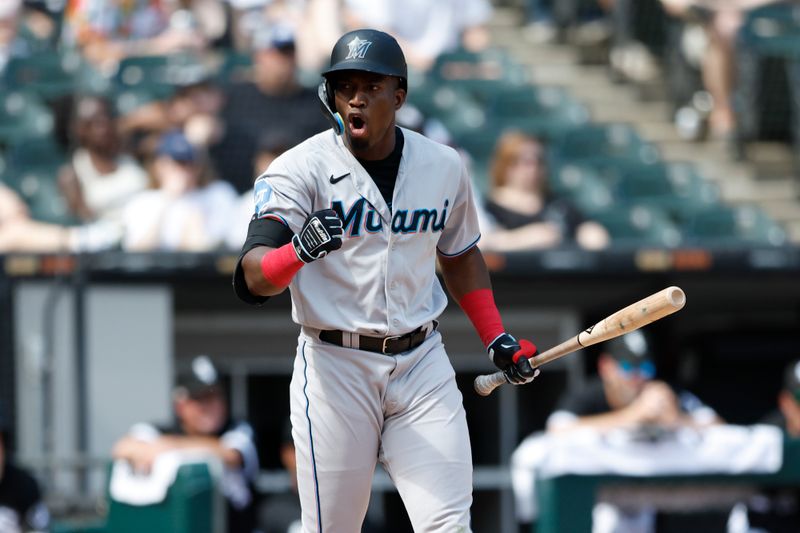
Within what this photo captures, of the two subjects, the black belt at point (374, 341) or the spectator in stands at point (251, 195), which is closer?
the black belt at point (374, 341)

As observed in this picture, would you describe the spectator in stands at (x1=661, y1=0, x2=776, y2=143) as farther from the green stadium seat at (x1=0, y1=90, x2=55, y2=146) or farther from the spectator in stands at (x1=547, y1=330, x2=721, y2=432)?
the green stadium seat at (x1=0, y1=90, x2=55, y2=146)

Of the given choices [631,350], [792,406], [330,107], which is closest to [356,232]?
[330,107]

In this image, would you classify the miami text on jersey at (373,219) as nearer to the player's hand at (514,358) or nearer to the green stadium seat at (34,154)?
the player's hand at (514,358)

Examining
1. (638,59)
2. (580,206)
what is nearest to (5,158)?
(580,206)

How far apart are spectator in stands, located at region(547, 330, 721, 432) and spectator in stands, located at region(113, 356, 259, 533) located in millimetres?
1320

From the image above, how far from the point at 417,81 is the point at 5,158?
8.04ft

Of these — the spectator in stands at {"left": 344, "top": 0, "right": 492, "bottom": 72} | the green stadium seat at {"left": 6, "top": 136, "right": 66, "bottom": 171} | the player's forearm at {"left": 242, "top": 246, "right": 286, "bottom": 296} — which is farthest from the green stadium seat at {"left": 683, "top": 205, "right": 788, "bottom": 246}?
the player's forearm at {"left": 242, "top": 246, "right": 286, "bottom": 296}

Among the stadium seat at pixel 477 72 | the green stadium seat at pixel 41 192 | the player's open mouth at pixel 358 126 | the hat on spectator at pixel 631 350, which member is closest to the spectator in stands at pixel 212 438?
the green stadium seat at pixel 41 192

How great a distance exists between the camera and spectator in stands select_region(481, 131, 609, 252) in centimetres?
696

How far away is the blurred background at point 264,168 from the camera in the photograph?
651 centimetres

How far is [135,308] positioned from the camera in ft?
21.8

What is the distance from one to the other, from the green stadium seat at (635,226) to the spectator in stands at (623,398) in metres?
1.21

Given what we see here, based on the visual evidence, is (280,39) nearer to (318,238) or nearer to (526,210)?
(526,210)

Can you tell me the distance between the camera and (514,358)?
3.69 meters
